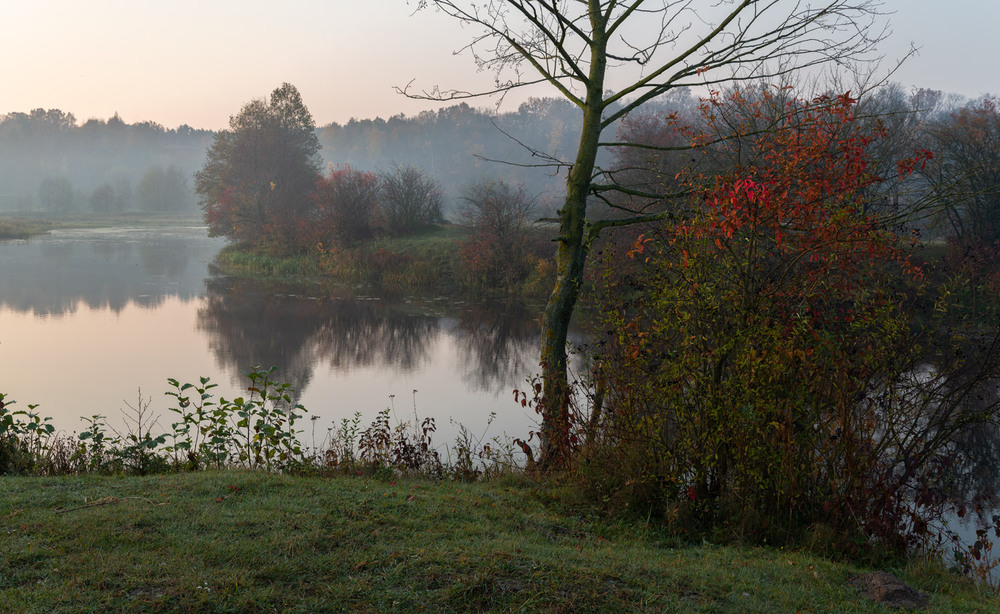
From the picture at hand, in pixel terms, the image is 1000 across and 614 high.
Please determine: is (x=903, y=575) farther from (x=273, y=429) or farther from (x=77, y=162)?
(x=77, y=162)

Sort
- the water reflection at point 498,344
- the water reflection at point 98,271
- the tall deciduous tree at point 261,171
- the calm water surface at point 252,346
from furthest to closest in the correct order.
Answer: the tall deciduous tree at point 261,171
the water reflection at point 98,271
the water reflection at point 498,344
the calm water surface at point 252,346

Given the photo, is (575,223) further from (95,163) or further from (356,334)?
(95,163)

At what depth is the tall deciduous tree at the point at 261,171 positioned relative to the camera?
40719 millimetres

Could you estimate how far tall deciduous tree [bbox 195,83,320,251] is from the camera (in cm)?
4072

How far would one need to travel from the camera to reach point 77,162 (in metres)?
122

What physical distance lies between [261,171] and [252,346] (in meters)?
27.7

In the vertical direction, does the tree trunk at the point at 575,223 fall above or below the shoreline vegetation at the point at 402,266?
above

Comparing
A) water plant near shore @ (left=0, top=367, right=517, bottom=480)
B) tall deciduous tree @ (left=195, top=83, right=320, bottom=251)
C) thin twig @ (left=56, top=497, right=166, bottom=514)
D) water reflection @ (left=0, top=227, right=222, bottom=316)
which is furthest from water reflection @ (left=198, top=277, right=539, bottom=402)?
tall deciduous tree @ (left=195, top=83, right=320, bottom=251)

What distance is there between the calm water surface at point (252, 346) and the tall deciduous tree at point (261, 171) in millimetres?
9782

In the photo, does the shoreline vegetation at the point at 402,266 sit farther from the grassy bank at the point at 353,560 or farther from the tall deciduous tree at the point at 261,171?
the grassy bank at the point at 353,560

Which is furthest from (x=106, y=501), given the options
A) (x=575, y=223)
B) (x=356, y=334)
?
(x=356, y=334)

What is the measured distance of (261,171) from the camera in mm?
42375

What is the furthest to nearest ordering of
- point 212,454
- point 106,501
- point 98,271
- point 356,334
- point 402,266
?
point 98,271 → point 402,266 → point 356,334 → point 212,454 → point 106,501

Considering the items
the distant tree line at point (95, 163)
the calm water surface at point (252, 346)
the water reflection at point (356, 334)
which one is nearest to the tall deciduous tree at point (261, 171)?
the calm water surface at point (252, 346)
